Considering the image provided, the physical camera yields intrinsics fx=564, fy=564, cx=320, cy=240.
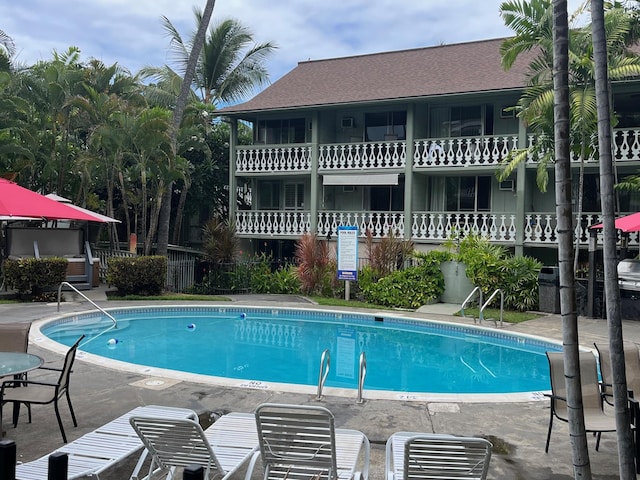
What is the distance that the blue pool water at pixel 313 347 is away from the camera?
10.8 metres

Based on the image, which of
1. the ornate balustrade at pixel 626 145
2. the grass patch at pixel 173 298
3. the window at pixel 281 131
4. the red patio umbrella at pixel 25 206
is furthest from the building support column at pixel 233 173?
the red patio umbrella at pixel 25 206

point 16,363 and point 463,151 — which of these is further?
point 463,151

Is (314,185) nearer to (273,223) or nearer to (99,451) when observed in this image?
(273,223)

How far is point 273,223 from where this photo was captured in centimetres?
2297

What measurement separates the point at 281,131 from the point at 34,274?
39.9 ft

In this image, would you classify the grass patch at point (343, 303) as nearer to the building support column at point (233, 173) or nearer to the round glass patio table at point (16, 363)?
the building support column at point (233, 173)

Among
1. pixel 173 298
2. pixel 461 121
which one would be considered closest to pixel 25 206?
pixel 173 298

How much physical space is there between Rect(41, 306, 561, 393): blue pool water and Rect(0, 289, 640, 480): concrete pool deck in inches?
106

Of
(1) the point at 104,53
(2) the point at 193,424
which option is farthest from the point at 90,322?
(1) the point at 104,53

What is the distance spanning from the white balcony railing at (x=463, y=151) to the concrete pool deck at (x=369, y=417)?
13.3m

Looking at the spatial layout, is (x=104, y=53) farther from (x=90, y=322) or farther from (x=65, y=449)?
(x=65, y=449)

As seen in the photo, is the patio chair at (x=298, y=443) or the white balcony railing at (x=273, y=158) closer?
the patio chair at (x=298, y=443)

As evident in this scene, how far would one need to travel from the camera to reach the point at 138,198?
74.3 feet

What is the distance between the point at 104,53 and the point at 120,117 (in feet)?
30.1
